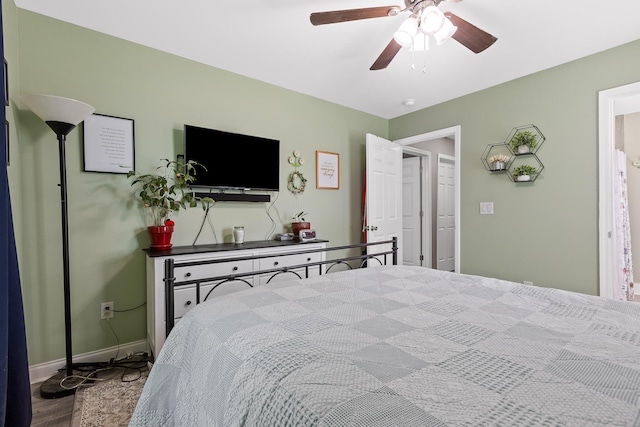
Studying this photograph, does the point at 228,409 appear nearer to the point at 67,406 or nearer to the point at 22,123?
the point at 67,406

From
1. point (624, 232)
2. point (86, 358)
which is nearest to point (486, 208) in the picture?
point (624, 232)

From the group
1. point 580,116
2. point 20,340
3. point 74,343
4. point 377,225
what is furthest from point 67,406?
point 580,116

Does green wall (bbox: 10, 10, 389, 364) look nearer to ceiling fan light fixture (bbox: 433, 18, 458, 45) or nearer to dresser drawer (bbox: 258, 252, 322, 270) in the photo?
dresser drawer (bbox: 258, 252, 322, 270)

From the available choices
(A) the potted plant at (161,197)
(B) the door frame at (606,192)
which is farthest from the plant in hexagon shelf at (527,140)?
(A) the potted plant at (161,197)

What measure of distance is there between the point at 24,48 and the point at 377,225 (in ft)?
11.3

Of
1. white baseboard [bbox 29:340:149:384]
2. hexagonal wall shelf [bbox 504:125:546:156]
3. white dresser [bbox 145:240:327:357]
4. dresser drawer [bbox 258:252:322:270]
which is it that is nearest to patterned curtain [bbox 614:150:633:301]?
hexagonal wall shelf [bbox 504:125:546:156]

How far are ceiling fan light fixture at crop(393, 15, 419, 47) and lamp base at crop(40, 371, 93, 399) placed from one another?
3003 mm

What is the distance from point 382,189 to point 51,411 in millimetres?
3457

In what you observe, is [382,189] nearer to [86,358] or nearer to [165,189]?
[165,189]

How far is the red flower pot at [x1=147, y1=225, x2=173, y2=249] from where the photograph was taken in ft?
7.54

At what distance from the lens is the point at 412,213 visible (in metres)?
4.98

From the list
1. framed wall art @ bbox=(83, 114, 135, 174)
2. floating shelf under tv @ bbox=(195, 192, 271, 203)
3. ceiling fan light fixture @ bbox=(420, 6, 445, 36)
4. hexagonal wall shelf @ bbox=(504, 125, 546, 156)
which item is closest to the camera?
ceiling fan light fixture @ bbox=(420, 6, 445, 36)

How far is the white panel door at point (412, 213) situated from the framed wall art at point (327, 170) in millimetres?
1768

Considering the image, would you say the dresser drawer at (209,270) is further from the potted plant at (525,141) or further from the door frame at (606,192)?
the door frame at (606,192)
